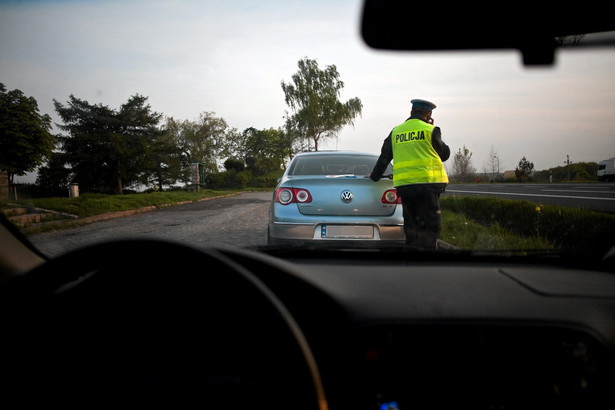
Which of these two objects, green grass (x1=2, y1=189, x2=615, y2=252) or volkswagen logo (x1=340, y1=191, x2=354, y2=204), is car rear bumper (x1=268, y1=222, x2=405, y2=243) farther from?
green grass (x1=2, y1=189, x2=615, y2=252)

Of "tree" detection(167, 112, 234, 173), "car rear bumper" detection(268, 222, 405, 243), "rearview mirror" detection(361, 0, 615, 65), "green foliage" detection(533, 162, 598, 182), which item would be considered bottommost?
"car rear bumper" detection(268, 222, 405, 243)

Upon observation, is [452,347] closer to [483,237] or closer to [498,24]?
[498,24]

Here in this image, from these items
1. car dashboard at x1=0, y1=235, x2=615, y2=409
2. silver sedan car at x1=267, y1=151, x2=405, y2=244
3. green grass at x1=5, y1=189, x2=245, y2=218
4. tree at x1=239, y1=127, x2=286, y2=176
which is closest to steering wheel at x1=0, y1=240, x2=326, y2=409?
car dashboard at x1=0, y1=235, x2=615, y2=409

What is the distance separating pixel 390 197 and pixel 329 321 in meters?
2.95

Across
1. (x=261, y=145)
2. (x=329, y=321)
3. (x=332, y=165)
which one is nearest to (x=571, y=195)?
(x=332, y=165)

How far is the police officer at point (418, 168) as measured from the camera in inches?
165

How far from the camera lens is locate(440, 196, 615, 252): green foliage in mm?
2479

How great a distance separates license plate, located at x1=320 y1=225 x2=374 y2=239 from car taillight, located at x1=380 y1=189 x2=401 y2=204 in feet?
1.48

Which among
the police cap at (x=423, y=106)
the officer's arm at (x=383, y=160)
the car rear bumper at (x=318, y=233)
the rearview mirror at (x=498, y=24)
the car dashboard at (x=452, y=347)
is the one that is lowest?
the car dashboard at (x=452, y=347)

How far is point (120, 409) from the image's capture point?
103 centimetres

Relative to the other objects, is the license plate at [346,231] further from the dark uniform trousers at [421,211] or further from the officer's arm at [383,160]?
the officer's arm at [383,160]

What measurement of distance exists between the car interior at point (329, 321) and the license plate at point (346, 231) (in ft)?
5.32

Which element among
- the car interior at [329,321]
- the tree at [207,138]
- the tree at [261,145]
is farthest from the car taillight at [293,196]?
the tree at [261,145]

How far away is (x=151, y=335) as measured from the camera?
1.15 meters
